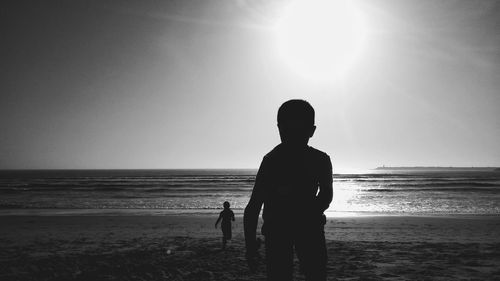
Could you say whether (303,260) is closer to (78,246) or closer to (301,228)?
(301,228)

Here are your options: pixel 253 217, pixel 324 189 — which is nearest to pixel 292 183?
pixel 324 189

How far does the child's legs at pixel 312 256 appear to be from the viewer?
8.76 ft

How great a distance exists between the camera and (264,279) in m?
7.85

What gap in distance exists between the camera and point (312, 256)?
2.68 m

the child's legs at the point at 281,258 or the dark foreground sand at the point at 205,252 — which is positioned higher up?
the child's legs at the point at 281,258

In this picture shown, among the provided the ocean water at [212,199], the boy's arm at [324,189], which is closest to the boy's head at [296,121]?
the boy's arm at [324,189]

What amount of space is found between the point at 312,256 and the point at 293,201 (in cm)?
42

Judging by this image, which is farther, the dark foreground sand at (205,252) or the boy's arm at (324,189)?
the dark foreground sand at (205,252)

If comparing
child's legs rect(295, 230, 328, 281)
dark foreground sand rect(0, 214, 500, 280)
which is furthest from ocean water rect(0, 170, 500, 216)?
child's legs rect(295, 230, 328, 281)

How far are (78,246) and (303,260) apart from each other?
12.0 m

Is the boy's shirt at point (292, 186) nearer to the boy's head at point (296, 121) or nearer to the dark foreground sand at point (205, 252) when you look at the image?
the boy's head at point (296, 121)

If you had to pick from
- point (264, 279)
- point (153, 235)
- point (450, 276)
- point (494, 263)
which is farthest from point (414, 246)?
point (153, 235)

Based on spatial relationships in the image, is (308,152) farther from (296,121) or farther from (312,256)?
(312,256)

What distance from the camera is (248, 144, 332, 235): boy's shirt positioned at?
8.83ft
